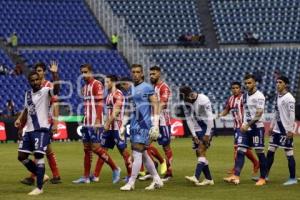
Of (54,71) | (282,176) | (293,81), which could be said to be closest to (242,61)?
(293,81)

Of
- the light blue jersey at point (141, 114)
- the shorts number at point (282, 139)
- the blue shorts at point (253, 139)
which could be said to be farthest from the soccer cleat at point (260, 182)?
the light blue jersey at point (141, 114)

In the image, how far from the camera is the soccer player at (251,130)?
19.9 meters

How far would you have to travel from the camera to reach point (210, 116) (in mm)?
19719

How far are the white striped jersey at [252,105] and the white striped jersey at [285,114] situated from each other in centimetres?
39

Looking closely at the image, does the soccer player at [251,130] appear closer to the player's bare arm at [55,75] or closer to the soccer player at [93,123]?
the soccer player at [93,123]

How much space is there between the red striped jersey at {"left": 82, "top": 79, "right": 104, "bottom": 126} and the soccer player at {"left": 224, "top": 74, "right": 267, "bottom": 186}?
10.8 feet

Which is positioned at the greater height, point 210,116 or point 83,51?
point 83,51

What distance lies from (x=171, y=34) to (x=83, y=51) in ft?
21.1

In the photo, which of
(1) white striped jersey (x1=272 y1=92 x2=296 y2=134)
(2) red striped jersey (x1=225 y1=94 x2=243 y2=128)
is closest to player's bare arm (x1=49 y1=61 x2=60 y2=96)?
(1) white striped jersey (x1=272 y1=92 x2=296 y2=134)

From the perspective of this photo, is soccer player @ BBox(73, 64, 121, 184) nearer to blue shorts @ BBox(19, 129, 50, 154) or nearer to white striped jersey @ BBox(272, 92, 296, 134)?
blue shorts @ BBox(19, 129, 50, 154)

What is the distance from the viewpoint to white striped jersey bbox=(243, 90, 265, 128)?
19875 millimetres

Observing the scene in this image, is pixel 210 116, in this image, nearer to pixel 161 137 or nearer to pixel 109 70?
pixel 161 137

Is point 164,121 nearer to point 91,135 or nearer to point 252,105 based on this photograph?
point 91,135

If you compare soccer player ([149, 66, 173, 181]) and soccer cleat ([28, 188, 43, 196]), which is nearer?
soccer cleat ([28, 188, 43, 196])
